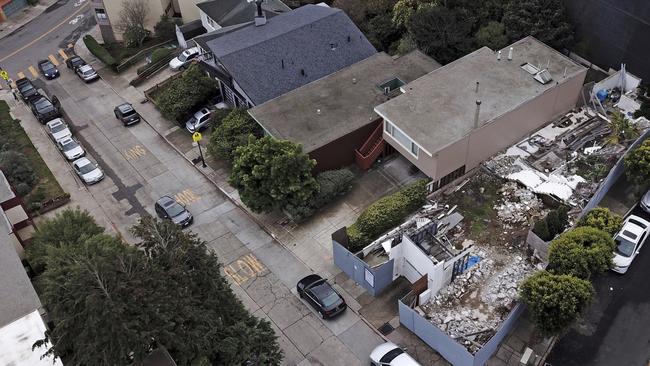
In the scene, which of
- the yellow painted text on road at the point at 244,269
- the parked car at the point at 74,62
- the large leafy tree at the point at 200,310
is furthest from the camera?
the parked car at the point at 74,62

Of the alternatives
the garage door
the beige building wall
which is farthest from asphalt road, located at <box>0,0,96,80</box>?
the beige building wall

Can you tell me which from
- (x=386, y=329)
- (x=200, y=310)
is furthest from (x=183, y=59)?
(x=386, y=329)

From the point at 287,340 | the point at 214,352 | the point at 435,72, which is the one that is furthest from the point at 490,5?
the point at 214,352

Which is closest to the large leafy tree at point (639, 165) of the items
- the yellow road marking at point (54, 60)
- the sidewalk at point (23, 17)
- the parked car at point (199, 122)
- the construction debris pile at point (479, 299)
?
the construction debris pile at point (479, 299)

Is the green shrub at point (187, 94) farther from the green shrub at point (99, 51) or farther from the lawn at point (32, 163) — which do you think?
the lawn at point (32, 163)

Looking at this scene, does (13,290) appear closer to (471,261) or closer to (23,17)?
(471,261)
